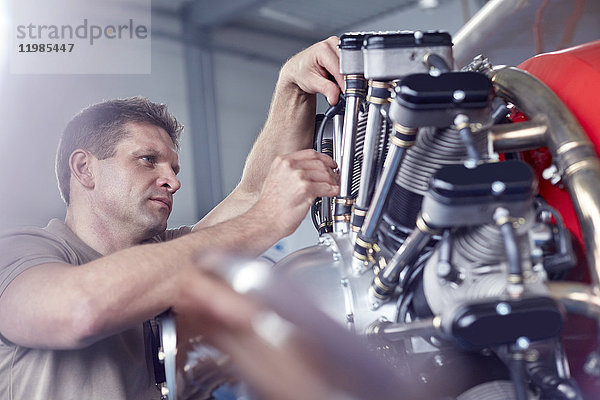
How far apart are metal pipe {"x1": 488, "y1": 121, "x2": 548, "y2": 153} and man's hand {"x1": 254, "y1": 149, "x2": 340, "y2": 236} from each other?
0.33 metres

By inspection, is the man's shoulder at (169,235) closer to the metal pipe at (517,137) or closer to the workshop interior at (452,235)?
the workshop interior at (452,235)

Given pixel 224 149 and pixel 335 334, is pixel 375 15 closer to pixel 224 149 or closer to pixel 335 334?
pixel 224 149

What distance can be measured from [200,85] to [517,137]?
648 cm

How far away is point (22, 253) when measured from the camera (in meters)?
1.21

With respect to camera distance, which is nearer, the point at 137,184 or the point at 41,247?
the point at 41,247

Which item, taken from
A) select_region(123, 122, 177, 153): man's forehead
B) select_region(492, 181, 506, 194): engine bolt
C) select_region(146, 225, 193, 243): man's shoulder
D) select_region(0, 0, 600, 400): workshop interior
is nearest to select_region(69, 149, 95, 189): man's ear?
select_region(123, 122, 177, 153): man's forehead

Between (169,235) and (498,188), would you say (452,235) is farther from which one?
(169,235)

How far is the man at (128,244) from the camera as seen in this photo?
1.01 meters

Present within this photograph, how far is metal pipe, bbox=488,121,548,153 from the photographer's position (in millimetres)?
781

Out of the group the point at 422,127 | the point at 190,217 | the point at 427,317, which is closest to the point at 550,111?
the point at 422,127

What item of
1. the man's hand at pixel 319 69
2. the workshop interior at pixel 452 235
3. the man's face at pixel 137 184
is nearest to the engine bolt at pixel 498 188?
the workshop interior at pixel 452 235

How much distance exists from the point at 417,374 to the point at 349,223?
283mm

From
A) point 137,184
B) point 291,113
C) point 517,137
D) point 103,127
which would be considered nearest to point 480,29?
point 291,113

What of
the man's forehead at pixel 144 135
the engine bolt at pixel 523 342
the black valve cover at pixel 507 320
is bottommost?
the engine bolt at pixel 523 342
